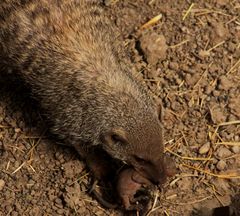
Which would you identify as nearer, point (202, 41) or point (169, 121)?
point (169, 121)

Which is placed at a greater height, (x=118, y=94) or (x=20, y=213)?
(x=118, y=94)

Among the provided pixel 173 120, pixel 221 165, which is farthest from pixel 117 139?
pixel 221 165

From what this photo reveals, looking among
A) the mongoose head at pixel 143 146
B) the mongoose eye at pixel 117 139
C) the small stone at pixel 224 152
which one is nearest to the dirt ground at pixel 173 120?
the small stone at pixel 224 152

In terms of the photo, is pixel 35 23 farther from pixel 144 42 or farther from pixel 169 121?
pixel 169 121

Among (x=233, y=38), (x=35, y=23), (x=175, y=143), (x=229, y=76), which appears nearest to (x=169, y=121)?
(x=175, y=143)

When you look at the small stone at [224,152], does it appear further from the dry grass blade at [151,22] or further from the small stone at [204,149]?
the dry grass blade at [151,22]

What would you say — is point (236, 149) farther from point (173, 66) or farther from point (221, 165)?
point (173, 66)
